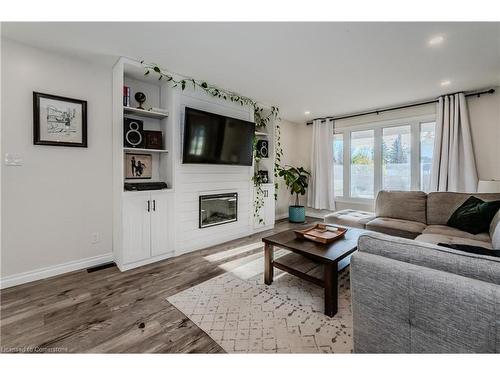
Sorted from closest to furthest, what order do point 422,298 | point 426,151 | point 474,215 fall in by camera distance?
point 422,298
point 474,215
point 426,151

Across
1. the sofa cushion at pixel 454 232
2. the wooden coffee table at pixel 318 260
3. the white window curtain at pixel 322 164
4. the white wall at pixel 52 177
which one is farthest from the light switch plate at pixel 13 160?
the white window curtain at pixel 322 164

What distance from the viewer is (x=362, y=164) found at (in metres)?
4.82

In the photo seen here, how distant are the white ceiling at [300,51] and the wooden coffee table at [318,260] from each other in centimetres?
192

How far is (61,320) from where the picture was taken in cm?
171

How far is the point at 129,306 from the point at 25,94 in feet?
7.54

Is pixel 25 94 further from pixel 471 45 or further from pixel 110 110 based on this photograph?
pixel 471 45

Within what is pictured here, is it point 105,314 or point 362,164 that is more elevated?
point 362,164

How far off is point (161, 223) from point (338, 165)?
13.1 ft

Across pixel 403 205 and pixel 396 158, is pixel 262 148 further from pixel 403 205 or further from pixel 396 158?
pixel 396 158

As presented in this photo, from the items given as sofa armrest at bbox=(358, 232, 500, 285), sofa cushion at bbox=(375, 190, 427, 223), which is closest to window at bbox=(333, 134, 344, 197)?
sofa cushion at bbox=(375, 190, 427, 223)

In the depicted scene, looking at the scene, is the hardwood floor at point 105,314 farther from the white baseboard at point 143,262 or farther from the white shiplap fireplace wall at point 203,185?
the white shiplap fireplace wall at point 203,185

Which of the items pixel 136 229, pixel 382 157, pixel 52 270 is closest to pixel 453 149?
pixel 382 157

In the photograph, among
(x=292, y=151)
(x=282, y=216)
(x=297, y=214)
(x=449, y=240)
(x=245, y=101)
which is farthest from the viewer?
(x=292, y=151)

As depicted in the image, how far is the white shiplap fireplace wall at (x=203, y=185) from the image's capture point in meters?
3.05
